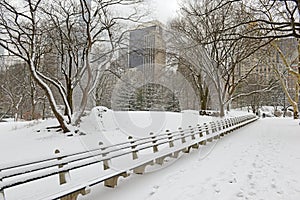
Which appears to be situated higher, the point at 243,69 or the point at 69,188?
the point at 243,69

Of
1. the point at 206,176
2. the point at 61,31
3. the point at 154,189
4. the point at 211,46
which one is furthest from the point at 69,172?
the point at 211,46

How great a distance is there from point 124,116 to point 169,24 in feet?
36.1

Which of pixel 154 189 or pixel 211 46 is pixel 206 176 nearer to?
pixel 154 189

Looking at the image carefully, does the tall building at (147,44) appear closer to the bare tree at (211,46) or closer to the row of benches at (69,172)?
the bare tree at (211,46)

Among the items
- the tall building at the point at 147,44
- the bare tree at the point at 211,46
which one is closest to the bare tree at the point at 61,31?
the tall building at the point at 147,44

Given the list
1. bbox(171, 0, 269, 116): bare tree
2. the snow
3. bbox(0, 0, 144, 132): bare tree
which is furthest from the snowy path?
bbox(171, 0, 269, 116): bare tree

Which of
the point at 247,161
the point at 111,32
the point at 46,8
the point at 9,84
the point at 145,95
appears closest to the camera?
the point at 247,161

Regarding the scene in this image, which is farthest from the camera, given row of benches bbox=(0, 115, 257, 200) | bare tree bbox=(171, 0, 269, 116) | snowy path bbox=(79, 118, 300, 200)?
bare tree bbox=(171, 0, 269, 116)

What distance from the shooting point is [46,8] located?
16.1 metres

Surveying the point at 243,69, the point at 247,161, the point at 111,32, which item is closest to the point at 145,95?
the point at 243,69

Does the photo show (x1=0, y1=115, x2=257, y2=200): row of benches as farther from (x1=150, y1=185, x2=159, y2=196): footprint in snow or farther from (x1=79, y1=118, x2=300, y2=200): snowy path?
(x1=150, y1=185, x2=159, y2=196): footprint in snow

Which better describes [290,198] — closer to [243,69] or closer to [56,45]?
[56,45]

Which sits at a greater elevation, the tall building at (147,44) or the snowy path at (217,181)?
the tall building at (147,44)

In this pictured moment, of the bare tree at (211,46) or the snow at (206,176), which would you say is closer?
the snow at (206,176)
